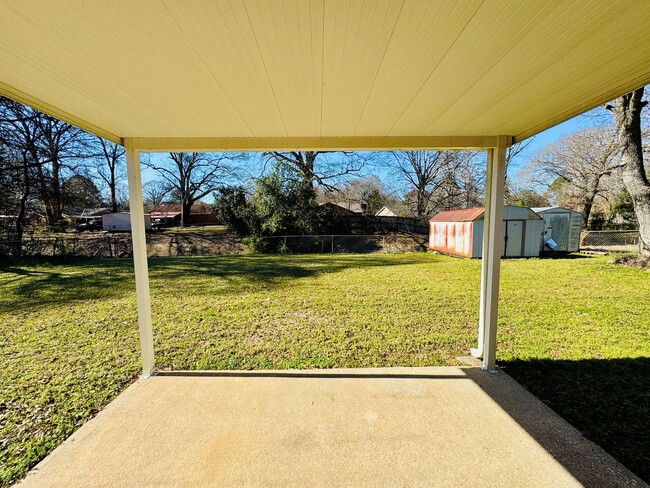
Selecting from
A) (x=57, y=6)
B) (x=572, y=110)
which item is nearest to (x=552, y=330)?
(x=572, y=110)

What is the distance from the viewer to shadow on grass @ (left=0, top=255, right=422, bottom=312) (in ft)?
19.0

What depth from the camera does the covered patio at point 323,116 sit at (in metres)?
1.19

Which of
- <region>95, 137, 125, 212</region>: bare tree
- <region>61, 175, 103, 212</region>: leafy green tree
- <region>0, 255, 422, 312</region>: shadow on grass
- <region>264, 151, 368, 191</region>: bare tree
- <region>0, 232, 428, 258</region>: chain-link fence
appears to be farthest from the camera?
<region>95, 137, 125, 212</region>: bare tree

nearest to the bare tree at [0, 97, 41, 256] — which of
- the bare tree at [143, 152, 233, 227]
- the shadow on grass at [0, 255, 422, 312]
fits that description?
the shadow on grass at [0, 255, 422, 312]

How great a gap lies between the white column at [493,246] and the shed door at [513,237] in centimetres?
927

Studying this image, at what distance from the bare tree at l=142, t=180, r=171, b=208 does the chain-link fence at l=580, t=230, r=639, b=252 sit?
26617 millimetres

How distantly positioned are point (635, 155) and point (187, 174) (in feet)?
75.7

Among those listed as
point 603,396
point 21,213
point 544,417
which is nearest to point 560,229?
point 603,396

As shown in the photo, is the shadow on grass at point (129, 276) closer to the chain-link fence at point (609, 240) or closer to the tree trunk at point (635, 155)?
the tree trunk at point (635, 155)

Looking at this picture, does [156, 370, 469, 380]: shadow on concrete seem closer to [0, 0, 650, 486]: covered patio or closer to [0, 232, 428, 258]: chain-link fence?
[0, 0, 650, 486]: covered patio

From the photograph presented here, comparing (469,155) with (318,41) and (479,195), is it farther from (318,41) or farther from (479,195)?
(318,41)

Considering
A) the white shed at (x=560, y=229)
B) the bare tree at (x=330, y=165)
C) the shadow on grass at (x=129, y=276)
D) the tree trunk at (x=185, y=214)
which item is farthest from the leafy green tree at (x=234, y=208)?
the white shed at (x=560, y=229)

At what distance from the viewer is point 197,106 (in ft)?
6.54

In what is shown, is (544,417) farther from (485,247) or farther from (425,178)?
(425,178)
